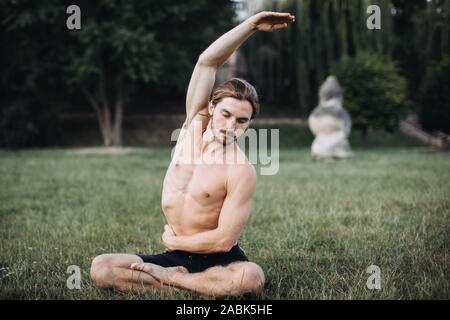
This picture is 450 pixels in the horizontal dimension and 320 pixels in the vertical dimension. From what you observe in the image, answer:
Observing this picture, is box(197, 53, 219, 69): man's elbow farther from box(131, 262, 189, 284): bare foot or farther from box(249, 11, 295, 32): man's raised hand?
box(131, 262, 189, 284): bare foot

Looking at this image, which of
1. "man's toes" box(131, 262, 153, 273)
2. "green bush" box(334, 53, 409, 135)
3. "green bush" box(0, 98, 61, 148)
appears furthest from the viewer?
"green bush" box(0, 98, 61, 148)

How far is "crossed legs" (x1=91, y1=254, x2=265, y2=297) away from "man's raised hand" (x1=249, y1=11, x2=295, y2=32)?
1195 millimetres

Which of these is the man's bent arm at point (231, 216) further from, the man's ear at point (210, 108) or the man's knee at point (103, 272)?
the man's knee at point (103, 272)

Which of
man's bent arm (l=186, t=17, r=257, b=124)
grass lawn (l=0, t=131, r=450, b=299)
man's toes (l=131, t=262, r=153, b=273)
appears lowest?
grass lawn (l=0, t=131, r=450, b=299)

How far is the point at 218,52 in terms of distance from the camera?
99.6 inches

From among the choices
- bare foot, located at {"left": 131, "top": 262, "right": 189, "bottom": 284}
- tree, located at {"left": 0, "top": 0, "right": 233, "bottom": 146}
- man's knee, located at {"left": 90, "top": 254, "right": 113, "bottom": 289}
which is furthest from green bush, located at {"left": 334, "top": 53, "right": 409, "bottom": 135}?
man's knee, located at {"left": 90, "top": 254, "right": 113, "bottom": 289}

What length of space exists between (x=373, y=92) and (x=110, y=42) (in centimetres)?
1031

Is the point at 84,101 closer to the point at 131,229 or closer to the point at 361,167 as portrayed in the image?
the point at 361,167

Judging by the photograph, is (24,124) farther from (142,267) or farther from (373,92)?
(142,267)

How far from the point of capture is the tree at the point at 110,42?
18.1 metres

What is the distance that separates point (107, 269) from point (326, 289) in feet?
3.80

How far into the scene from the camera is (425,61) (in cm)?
2281

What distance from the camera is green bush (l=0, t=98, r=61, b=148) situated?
792 inches
